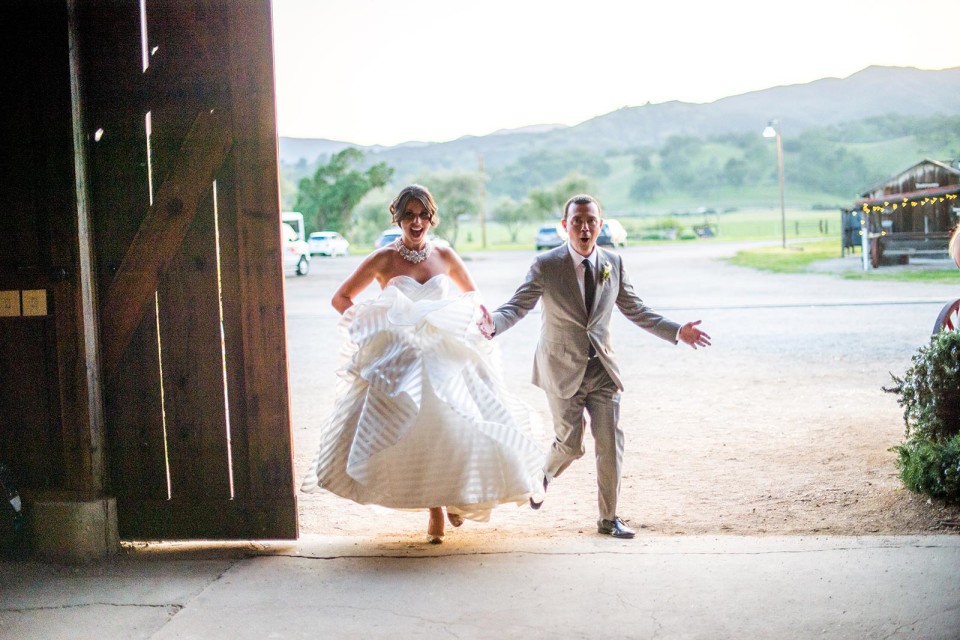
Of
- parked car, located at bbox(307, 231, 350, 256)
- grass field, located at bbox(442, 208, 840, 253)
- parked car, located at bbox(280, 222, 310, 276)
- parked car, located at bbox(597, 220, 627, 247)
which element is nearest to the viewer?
parked car, located at bbox(280, 222, 310, 276)

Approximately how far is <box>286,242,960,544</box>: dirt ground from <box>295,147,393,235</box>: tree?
115 feet

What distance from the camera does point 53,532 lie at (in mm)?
4488

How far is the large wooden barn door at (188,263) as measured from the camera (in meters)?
4.50

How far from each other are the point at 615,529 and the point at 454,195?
55.0m

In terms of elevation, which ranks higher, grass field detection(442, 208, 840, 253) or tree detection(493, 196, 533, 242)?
tree detection(493, 196, 533, 242)

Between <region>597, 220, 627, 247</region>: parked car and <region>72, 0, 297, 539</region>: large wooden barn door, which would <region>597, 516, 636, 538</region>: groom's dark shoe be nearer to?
<region>72, 0, 297, 539</region>: large wooden barn door

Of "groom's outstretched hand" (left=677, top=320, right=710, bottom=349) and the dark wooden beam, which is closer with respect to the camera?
the dark wooden beam

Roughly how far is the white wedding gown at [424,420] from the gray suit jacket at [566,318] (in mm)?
313

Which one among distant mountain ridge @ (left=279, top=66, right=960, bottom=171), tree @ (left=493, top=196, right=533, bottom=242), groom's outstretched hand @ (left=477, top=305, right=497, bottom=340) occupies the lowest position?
groom's outstretched hand @ (left=477, top=305, right=497, bottom=340)

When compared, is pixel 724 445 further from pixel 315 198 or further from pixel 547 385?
pixel 315 198

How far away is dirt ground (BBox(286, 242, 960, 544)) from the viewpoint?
17.8 ft

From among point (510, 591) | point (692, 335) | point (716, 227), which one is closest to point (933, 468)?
point (692, 335)

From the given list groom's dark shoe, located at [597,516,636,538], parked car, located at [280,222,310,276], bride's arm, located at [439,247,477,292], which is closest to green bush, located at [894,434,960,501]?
groom's dark shoe, located at [597,516,636,538]

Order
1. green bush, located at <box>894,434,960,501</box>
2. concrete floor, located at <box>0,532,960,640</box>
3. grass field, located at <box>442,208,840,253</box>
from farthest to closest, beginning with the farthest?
grass field, located at <box>442,208,840,253</box>
green bush, located at <box>894,434,960,501</box>
concrete floor, located at <box>0,532,960,640</box>
